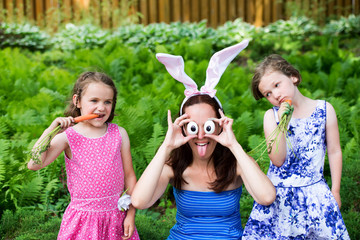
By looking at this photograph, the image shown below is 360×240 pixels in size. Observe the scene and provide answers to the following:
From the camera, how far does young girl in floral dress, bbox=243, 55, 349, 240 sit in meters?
2.85

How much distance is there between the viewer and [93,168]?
273 cm

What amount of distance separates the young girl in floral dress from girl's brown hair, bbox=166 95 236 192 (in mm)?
269

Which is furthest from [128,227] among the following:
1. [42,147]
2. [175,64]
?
[175,64]

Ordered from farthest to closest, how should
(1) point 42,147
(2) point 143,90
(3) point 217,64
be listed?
(2) point 143,90
(3) point 217,64
(1) point 42,147

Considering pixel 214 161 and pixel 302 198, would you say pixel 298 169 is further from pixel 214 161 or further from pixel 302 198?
pixel 214 161

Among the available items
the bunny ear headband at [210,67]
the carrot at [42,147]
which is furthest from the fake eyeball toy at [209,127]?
the carrot at [42,147]

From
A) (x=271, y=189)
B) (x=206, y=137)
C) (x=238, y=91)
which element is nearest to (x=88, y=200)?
(x=206, y=137)

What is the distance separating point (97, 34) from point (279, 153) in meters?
7.84

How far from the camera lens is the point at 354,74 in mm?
7191

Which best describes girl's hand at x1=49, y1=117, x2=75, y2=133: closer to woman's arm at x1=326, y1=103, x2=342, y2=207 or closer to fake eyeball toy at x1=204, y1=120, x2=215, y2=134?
fake eyeball toy at x1=204, y1=120, x2=215, y2=134

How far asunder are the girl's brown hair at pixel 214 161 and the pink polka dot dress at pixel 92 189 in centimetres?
39

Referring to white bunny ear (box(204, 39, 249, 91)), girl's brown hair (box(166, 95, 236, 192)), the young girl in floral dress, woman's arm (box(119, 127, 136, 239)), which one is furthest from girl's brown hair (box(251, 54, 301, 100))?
woman's arm (box(119, 127, 136, 239))

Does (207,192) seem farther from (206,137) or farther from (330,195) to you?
(330,195)

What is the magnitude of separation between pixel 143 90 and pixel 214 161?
3845mm
